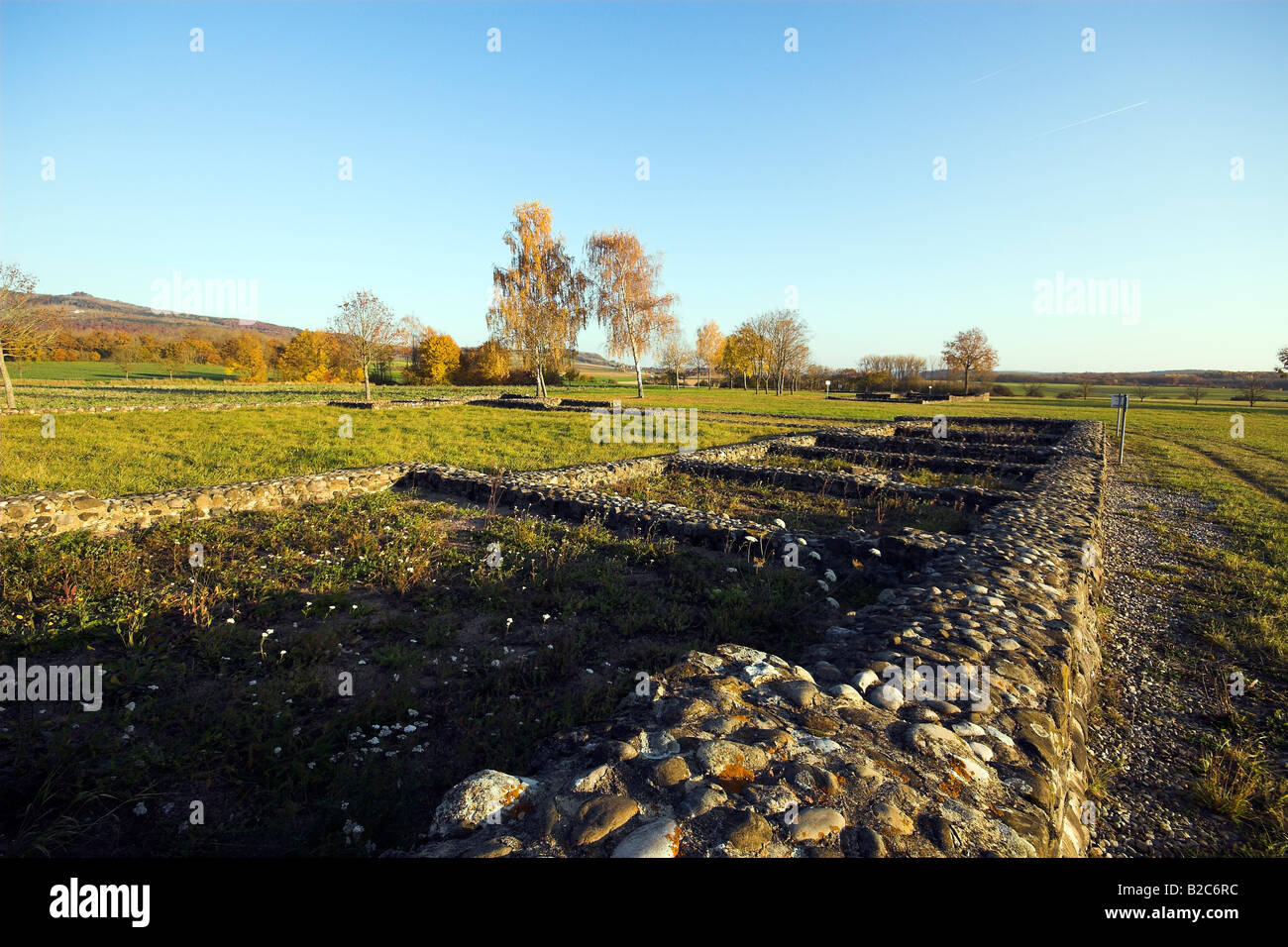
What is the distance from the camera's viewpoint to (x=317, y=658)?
416cm

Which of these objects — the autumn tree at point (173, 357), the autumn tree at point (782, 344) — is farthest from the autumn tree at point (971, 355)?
the autumn tree at point (173, 357)

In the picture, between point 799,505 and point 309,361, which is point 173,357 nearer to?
point 309,361

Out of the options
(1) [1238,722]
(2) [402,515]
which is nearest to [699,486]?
(2) [402,515]

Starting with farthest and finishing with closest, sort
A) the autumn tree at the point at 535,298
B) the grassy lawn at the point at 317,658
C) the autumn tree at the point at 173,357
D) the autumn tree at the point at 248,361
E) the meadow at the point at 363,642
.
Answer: the autumn tree at the point at 248,361 → the autumn tree at the point at 173,357 → the autumn tree at the point at 535,298 → the meadow at the point at 363,642 → the grassy lawn at the point at 317,658

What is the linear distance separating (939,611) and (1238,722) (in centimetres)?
201

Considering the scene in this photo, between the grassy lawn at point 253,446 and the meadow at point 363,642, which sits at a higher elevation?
the grassy lawn at point 253,446

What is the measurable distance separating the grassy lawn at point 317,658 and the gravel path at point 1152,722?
6.71 ft

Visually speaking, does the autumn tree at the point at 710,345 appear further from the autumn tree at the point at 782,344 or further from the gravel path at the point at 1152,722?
the gravel path at the point at 1152,722

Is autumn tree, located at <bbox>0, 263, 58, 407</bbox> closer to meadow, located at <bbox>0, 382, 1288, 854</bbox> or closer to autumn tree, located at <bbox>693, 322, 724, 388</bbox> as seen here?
meadow, located at <bbox>0, 382, 1288, 854</bbox>

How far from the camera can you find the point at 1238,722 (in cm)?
374

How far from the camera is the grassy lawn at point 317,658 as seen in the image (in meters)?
2.73

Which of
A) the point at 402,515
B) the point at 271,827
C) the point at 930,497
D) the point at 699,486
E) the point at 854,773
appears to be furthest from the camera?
the point at 699,486
